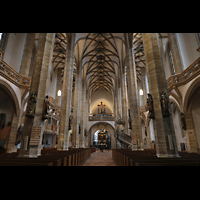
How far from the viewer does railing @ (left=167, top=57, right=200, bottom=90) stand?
8.81 meters

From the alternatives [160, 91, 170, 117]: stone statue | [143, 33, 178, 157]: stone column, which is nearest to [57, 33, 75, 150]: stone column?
[143, 33, 178, 157]: stone column

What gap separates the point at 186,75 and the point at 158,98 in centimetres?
561

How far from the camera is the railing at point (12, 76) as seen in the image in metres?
8.44

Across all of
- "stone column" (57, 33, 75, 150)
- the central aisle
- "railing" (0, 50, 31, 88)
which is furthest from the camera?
"stone column" (57, 33, 75, 150)

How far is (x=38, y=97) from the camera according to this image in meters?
6.30

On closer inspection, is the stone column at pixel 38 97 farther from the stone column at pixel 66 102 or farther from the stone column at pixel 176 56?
the stone column at pixel 176 56

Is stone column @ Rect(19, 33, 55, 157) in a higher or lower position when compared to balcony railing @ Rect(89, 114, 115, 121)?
lower

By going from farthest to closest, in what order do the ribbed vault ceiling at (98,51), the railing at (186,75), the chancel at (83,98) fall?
1. the ribbed vault ceiling at (98,51)
2. the railing at (186,75)
3. the chancel at (83,98)

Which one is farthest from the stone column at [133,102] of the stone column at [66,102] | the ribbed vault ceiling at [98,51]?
the stone column at [66,102]

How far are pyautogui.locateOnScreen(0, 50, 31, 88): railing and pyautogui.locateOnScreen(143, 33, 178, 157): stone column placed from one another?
8.81 metres

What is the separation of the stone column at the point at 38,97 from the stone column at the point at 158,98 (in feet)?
17.3

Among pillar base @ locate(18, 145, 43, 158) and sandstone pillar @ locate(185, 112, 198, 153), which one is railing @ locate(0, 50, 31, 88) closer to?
pillar base @ locate(18, 145, 43, 158)
